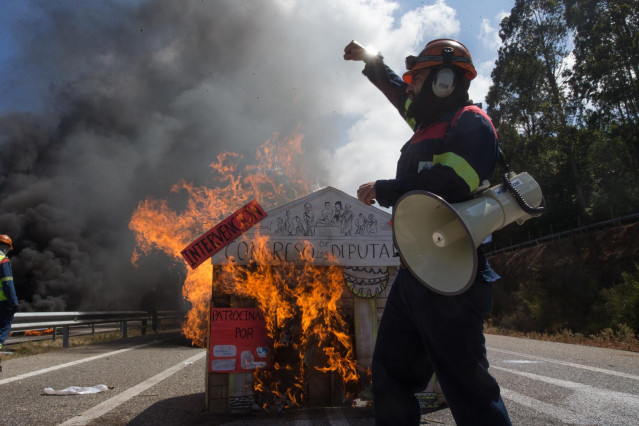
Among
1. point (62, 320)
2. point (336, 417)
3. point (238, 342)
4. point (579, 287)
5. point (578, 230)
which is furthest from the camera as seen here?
point (578, 230)

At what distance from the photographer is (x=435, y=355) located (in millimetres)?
1898

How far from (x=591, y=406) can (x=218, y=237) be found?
377 centimetres

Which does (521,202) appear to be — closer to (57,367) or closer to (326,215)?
(326,215)

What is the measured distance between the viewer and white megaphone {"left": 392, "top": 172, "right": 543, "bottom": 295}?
1751 millimetres

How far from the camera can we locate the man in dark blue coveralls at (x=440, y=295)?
1.83 m

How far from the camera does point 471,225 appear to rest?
1.72m

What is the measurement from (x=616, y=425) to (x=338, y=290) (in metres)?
2.43

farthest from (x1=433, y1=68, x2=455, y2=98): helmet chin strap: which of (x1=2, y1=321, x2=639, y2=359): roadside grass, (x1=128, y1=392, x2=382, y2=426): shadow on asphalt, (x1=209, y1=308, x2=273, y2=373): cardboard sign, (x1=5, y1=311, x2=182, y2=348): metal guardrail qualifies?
(x1=2, y1=321, x2=639, y2=359): roadside grass

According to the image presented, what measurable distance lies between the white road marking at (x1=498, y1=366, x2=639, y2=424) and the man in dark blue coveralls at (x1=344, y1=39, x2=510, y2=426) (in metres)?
2.46

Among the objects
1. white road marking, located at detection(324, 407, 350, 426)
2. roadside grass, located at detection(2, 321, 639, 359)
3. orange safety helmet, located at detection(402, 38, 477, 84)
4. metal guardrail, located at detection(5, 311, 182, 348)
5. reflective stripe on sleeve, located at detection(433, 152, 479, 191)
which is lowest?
roadside grass, located at detection(2, 321, 639, 359)

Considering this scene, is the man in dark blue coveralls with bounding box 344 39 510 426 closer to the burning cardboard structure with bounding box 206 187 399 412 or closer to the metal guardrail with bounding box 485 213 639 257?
the burning cardboard structure with bounding box 206 187 399 412

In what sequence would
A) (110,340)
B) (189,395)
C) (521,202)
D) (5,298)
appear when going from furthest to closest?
1. (110,340)
2. (5,298)
3. (189,395)
4. (521,202)

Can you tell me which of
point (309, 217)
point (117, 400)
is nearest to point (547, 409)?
point (309, 217)

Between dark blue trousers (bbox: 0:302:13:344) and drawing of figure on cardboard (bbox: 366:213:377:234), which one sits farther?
dark blue trousers (bbox: 0:302:13:344)
